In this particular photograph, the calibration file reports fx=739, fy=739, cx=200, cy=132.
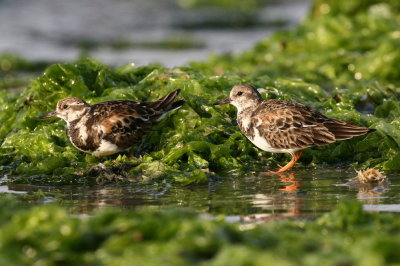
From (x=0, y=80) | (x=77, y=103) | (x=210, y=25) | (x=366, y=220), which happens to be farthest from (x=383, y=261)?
(x=210, y=25)

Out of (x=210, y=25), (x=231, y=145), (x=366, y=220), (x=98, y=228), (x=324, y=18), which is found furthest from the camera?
(x=210, y=25)

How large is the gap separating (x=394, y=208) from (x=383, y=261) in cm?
161

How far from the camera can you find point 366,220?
13.9ft

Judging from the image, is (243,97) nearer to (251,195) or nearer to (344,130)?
(344,130)

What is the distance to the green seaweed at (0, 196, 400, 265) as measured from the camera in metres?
3.36

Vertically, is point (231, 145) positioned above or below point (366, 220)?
above

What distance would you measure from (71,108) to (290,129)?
195 cm

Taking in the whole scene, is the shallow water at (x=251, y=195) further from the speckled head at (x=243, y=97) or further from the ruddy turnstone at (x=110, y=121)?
the speckled head at (x=243, y=97)

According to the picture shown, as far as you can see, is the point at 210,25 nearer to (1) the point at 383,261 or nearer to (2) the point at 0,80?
(2) the point at 0,80

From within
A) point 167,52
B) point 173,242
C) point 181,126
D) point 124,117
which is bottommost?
point 173,242

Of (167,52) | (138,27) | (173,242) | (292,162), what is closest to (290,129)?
(292,162)

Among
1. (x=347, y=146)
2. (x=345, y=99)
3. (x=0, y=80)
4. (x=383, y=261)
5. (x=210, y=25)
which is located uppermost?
(x=210, y=25)

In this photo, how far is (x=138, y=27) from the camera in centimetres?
1722

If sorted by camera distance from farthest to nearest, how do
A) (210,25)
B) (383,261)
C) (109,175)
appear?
(210,25)
(109,175)
(383,261)
